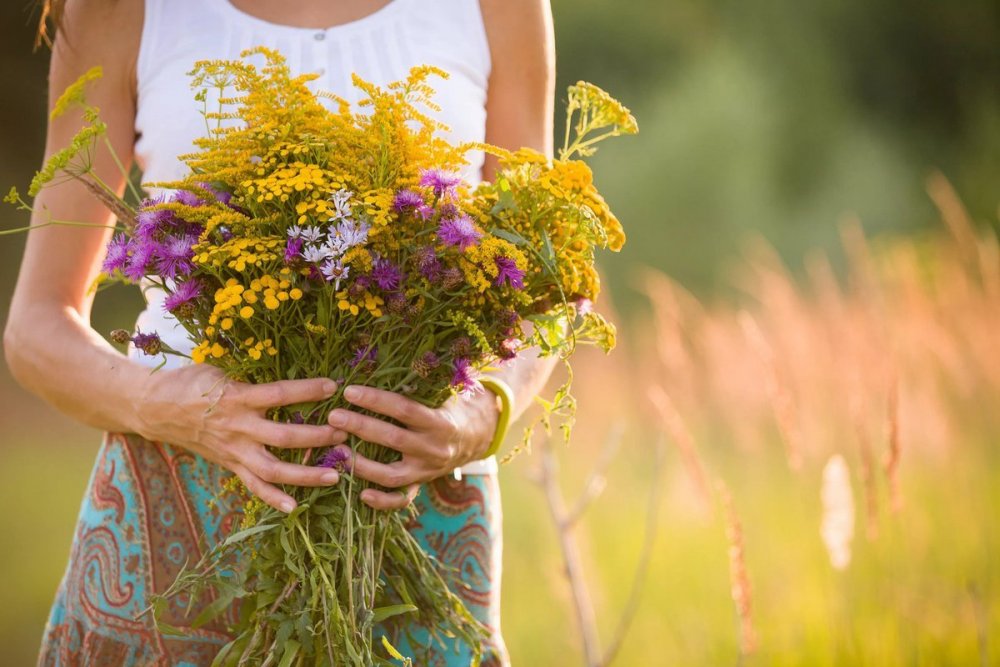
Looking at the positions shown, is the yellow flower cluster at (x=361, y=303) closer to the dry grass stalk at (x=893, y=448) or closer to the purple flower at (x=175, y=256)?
the purple flower at (x=175, y=256)

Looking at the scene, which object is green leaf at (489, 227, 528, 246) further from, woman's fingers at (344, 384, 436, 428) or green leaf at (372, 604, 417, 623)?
green leaf at (372, 604, 417, 623)

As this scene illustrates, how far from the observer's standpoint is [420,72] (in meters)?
1.15

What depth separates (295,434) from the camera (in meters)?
1.13

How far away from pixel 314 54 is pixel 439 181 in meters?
0.44

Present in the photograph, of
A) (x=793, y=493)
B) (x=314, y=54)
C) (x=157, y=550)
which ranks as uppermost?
(x=314, y=54)

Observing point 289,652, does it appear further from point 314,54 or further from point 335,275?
point 314,54

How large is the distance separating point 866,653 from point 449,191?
2.29 meters

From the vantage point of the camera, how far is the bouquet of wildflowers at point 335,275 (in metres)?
1.08

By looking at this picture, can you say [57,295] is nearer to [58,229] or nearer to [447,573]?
[58,229]

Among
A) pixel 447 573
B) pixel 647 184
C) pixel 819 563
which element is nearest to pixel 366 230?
pixel 447 573

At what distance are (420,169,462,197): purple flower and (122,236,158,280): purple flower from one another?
294mm

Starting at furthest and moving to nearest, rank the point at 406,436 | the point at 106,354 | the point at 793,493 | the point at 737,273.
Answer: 1. the point at 737,273
2. the point at 793,493
3. the point at 106,354
4. the point at 406,436

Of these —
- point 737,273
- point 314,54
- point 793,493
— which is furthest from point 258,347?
point 737,273

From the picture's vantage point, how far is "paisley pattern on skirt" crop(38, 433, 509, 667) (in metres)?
1.31
